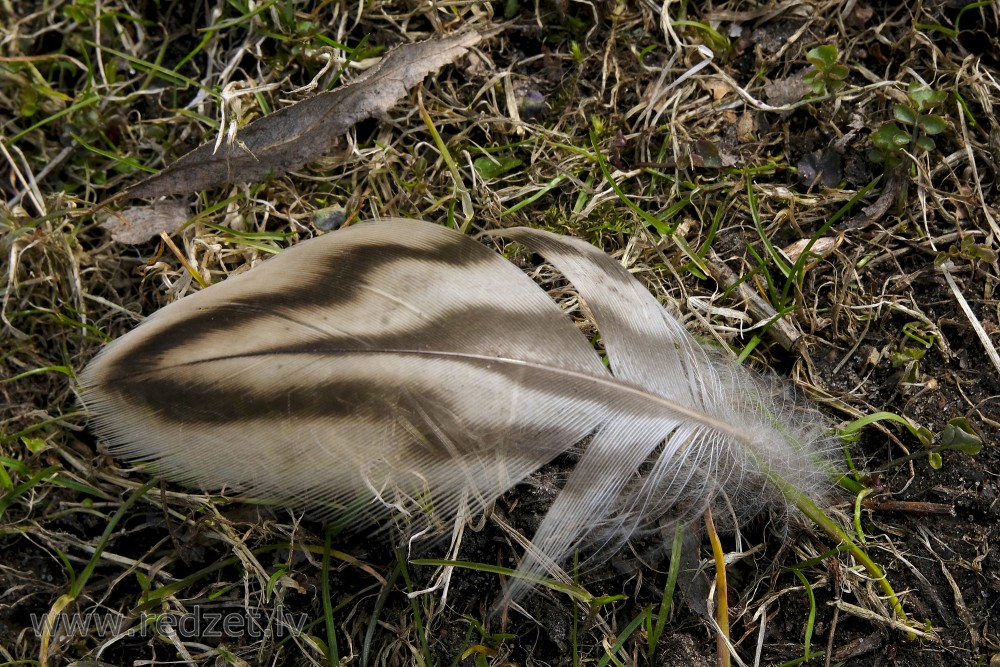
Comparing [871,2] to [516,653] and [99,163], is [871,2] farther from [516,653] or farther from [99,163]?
[99,163]

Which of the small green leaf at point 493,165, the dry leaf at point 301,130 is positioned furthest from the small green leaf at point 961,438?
the dry leaf at point 301,130

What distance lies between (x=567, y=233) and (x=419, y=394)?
59 cm

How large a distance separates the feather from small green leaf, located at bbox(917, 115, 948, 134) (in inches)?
30.9

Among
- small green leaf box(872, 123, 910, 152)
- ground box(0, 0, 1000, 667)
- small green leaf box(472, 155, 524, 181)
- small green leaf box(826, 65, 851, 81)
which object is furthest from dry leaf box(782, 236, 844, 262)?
small green leaf box(472, 155, 524, 181)

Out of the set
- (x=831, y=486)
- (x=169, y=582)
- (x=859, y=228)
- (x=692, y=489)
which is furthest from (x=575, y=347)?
(x=169, y=582)

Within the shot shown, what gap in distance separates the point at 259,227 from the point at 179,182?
0.22 meters

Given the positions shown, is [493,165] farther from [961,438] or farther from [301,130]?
[961,438]

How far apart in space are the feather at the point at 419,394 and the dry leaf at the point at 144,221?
44 centimetres

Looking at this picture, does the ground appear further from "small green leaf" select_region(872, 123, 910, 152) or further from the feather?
the feather

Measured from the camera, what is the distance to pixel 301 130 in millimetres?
1771

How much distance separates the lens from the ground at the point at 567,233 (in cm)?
155

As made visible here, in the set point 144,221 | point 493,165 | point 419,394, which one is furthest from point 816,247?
point 144,221

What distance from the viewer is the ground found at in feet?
5.09

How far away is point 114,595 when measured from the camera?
1.63m
